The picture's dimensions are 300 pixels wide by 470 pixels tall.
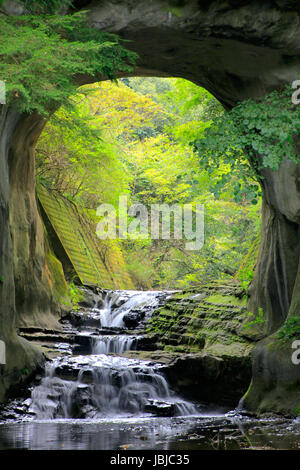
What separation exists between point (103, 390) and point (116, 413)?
59 centimetres

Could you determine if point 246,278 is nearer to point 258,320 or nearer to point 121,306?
point 258,320

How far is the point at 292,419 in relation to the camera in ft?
25.4

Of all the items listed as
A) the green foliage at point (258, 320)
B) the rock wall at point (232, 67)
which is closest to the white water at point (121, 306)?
the rock wall at point (232, 67)

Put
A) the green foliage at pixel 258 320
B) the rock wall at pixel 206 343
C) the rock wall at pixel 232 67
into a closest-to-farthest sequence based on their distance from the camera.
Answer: the rock wall at pixel 232 67 → the rock wall at pixel 206 343 → the green foliage at pixel 258 320

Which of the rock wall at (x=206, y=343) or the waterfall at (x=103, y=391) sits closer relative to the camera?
the waterfall at (x=103, y=391)

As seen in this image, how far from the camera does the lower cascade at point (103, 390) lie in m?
9.12

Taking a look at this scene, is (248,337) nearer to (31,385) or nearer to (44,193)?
(31,385)

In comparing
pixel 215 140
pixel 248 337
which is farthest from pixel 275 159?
pixel 248 337

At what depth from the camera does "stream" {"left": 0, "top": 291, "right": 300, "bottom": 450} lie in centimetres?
620

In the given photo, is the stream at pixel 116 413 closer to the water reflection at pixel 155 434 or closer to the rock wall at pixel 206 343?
the water reflection at pixel 155 434

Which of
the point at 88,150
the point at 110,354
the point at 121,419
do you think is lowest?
the point at 121,419

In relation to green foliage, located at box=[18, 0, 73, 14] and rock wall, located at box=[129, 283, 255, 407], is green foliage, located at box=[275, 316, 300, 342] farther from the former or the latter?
green foliage, located at box=[18, 0, 73, 14]

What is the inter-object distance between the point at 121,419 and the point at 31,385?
1.95 meters

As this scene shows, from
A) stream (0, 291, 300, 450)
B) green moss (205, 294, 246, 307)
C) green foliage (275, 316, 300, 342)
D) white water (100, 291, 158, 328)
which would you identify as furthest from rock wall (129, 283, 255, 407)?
green foliage (275, 316, 300, 342)
